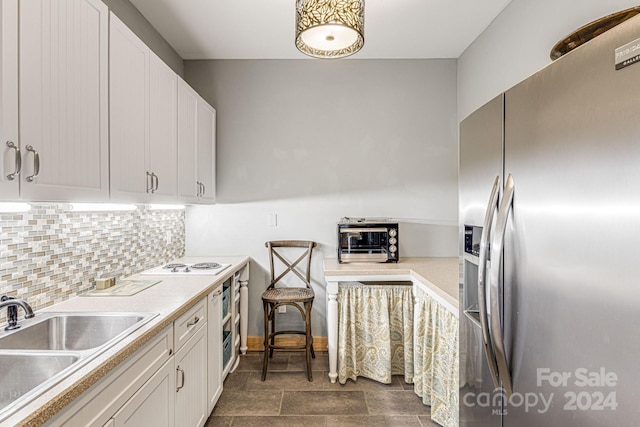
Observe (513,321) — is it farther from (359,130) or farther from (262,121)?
(262,121)

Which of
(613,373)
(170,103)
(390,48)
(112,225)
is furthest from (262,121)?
(613,373)

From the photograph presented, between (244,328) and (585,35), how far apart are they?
3041 millimetres

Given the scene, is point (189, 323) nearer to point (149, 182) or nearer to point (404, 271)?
point (149, 182)

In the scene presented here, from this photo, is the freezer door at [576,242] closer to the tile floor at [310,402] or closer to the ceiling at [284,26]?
the tile floor at [310,402]

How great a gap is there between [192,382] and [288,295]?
3.55 ft

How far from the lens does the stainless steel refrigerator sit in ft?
2.25

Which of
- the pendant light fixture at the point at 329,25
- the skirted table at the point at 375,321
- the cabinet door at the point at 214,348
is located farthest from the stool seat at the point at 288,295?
the pendant light fixture at the point at 329,25

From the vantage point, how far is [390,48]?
312cm

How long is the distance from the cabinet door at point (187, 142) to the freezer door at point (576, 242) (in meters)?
2.13

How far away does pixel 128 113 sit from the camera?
178 cm

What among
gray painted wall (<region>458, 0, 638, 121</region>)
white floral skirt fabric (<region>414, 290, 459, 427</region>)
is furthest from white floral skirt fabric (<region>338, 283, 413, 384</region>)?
gray painted wall (<region>458, 0, 638, 121</region>)

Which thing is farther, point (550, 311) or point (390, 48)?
point (390, 48)

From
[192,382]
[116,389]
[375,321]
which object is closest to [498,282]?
[116,389]

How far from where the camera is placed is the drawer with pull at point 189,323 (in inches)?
65.7
